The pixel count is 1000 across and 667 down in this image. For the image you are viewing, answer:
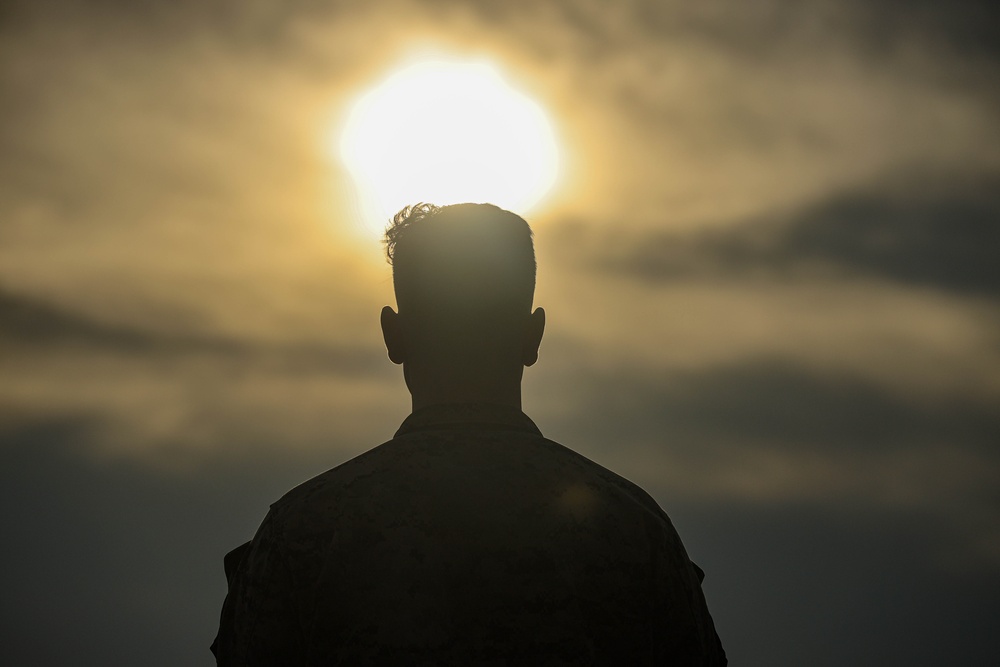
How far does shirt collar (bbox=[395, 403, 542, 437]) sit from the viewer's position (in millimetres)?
5875

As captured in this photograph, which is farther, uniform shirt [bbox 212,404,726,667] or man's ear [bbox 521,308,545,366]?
man's ear [bbox 521,308,545,366]

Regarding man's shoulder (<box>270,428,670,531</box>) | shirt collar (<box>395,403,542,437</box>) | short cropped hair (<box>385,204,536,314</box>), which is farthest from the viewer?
short cropped hair (<box>385,204,536,314</box>)

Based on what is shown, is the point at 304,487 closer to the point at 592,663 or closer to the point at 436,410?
the point at 436,410

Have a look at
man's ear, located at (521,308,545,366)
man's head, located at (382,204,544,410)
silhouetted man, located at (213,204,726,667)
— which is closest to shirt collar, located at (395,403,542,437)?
silhouetted man, located at (213,204,726,667)

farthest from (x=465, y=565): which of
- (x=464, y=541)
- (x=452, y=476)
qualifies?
(x=452, y=476)

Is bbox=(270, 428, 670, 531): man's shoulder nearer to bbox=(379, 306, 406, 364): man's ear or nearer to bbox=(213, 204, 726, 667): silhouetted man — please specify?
bbox=(213, 204, 726, 667): silhouetted man

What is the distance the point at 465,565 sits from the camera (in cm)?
538

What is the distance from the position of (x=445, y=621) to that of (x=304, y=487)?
3.81 feet

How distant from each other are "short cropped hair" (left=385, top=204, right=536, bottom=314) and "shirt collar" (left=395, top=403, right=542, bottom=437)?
60cm

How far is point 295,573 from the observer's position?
17.8ft

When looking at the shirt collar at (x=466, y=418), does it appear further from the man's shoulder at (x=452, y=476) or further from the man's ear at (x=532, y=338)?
the man's ear at (x=532, y=338)

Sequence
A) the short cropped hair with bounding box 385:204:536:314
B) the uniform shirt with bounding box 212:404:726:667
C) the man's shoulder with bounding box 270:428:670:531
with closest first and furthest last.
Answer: the uniform shirt with bounding box 212:404:726:667 < the man's shoulder with bounding box 270:428:670:531 < the short cropped hair with bounding box 385:204:536:314

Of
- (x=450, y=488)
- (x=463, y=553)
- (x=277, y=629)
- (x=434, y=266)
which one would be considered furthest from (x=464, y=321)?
(x=277, y=629)

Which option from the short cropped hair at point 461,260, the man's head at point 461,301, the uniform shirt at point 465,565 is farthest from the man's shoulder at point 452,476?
the short cropped hair at point 461,260
